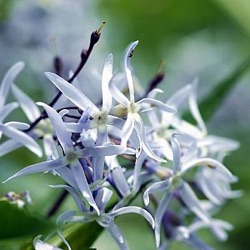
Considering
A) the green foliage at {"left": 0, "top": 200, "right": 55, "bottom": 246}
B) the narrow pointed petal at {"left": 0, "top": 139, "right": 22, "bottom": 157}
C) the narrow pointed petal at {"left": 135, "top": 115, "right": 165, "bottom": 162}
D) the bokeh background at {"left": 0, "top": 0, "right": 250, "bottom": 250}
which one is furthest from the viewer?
the bokeh background at {"left": 0, "top": 0, "right": 250, "bottom": 250}

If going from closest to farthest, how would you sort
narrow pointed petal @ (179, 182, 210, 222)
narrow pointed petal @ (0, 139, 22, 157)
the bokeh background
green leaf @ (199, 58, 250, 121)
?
narrow pointed petal @ (0, 139, 22, 157) < narrow pointed petal @ (179, 182, 210, 222) < green leaf @ (199, 58, 250, 121) < the bokeh background

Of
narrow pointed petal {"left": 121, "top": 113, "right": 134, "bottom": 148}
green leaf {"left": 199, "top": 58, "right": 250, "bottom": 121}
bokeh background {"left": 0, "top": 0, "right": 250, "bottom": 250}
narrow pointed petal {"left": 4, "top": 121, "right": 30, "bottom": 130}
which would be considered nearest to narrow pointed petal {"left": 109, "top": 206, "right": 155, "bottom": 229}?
narrow pointed petal {"left": 121, "top": 113, "right": 134, "bottom": 148}

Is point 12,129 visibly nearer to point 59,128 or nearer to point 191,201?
point 59,128

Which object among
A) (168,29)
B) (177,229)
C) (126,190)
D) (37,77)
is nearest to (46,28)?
(37,77)

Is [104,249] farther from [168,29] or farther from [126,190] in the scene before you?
[168,29]

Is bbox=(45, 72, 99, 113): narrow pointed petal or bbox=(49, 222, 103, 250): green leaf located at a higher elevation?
bbox=(45, 72, 99, 113): narrow pointed petal

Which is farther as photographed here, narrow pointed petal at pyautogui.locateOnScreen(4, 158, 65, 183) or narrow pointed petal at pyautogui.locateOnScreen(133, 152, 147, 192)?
narrow pointed petal at pyautogui.locateOnScreen(133, 152, 147, 192)

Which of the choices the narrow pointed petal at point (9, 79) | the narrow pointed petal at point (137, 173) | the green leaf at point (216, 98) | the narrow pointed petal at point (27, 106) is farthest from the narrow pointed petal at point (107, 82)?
the green leaf at point (216, 98)

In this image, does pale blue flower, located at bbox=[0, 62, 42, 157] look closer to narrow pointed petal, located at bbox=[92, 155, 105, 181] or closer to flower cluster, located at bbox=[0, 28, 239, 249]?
flower cluster, located at bbox=[0, 28, 239, 249]

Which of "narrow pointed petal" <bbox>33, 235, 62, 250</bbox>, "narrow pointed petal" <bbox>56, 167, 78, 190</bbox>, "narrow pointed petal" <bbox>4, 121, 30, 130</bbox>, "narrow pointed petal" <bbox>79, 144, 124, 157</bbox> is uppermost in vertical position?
"narrow pointed petal" <bbox>79, 144, 124, 157</bbox>
